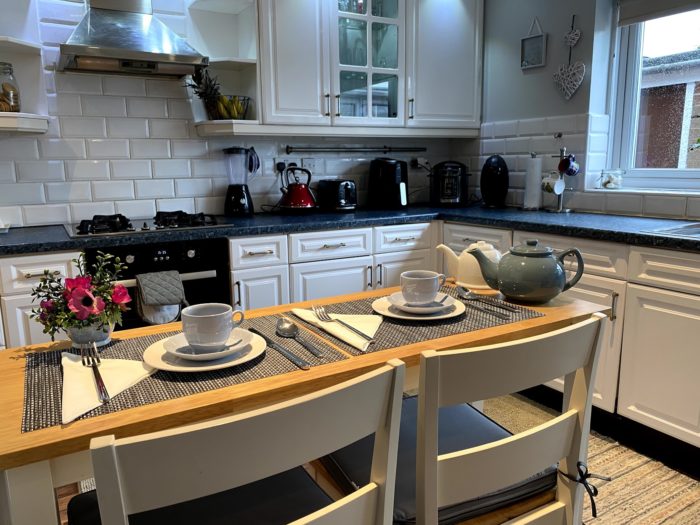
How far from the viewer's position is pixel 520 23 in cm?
327

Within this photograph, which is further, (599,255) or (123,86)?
(123,86)

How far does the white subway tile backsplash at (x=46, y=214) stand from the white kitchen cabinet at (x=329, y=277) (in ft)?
3.92

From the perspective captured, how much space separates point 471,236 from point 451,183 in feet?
2.07

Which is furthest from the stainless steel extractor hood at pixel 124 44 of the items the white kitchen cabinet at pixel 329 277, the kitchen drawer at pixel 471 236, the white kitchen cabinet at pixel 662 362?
the white kitchen cabinet at pixel 662 362

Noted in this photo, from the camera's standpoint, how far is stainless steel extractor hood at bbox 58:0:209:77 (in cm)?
232

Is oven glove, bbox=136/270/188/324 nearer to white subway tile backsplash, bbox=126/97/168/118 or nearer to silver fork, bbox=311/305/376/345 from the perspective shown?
silver fork, bbox=311/305/376/345

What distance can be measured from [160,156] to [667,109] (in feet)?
8.91

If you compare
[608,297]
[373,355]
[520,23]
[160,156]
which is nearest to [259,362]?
[373,355]

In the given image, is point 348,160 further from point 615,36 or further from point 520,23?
point 615,36

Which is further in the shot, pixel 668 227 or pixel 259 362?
pixel 668 227

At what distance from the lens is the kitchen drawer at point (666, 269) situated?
6.36 feet

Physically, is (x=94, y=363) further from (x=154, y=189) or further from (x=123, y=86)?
(x=123, y=86)

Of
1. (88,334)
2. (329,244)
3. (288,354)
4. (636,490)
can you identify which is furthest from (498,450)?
(329,244)

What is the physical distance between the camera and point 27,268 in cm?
215
